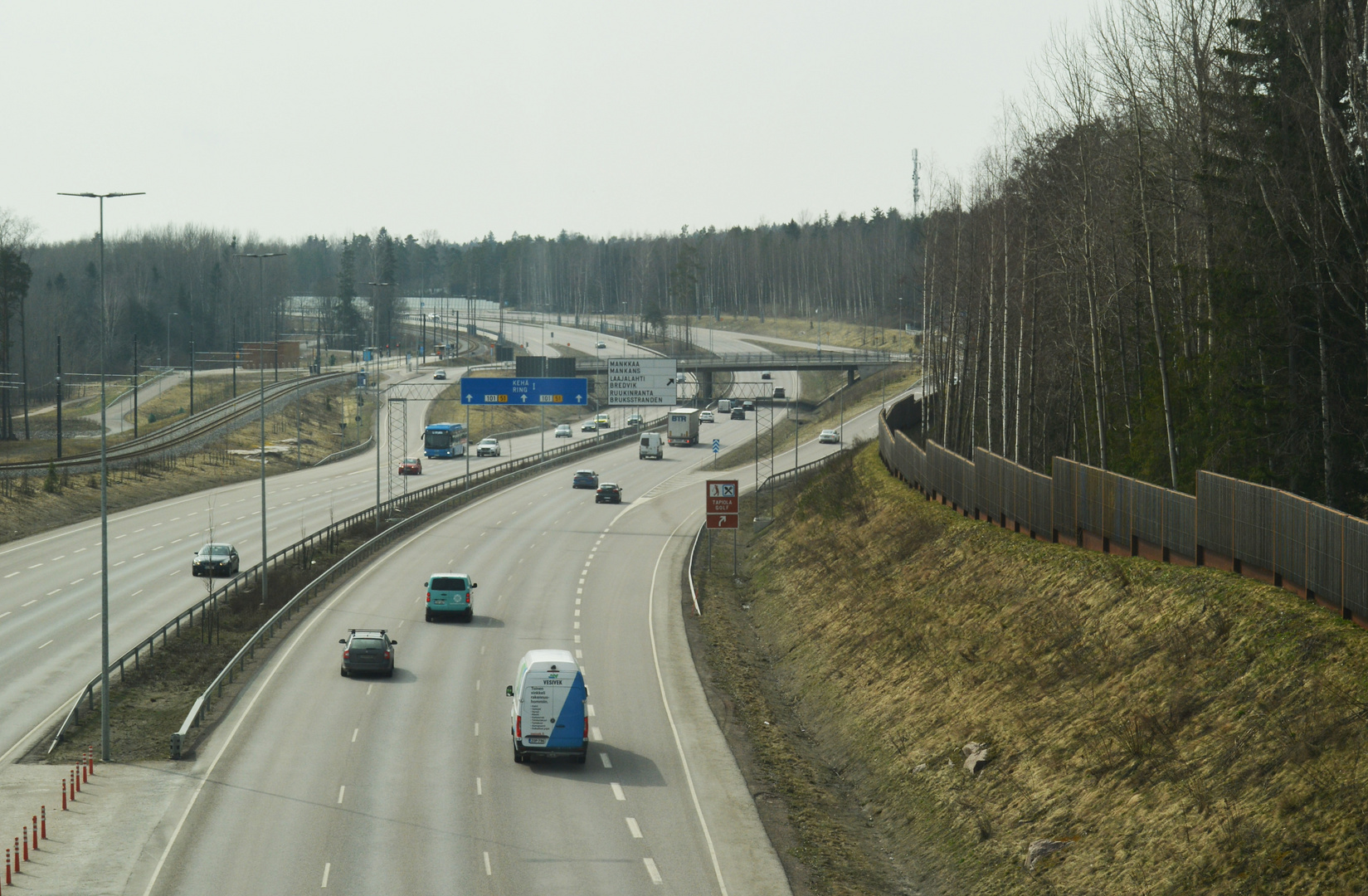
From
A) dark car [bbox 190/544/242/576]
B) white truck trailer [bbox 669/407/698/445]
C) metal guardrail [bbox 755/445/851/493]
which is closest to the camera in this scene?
dark car [bbox 190/544/242/576]

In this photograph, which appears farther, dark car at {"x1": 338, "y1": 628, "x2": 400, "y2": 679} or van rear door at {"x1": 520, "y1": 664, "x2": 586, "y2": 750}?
dark car at {"x1": 338, "y1": 628, "x2": 400, "y2": 679}

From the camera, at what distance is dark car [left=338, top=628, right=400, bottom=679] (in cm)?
3947

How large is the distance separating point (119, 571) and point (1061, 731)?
48.7m

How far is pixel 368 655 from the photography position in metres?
39.5

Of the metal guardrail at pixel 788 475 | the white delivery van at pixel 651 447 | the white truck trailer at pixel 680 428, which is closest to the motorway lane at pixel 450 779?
the metal guardrail at pixel 788 475

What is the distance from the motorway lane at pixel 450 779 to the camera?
23453 mm

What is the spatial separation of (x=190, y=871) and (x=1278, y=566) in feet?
71.1

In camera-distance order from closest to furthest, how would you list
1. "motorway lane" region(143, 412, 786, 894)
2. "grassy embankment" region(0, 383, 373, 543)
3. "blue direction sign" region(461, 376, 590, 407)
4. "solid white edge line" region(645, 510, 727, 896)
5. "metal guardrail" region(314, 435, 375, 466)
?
1. "motorway lane" region(143, 412, 786, 894)
2. "solid white edge line" region(645, 510, 727, 896)
3. "grassy embankment" region(0, 383, 373, 543)
4. "blue direction sign" region(461, 376, 590, 407)
5. "metal guardrail" region(314, 435, 375, 466)

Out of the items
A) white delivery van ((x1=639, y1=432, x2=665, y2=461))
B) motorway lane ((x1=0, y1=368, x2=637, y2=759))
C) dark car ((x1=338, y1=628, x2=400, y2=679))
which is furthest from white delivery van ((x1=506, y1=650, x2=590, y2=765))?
white delivery van ((x1=639, y1=432, x2=665, y2=461))

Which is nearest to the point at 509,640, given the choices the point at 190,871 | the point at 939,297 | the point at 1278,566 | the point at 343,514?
the point at 190,871

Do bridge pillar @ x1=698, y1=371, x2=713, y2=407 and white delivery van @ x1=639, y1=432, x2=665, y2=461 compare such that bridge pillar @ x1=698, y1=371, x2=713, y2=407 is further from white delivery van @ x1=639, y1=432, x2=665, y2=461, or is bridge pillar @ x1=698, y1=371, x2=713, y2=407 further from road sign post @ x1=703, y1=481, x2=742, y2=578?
road sign post @ x1=703, y1=481, x2=742, y2=578

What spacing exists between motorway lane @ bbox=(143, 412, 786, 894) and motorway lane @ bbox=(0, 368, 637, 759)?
6.63m

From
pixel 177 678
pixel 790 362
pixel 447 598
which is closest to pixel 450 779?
pixel 177 678

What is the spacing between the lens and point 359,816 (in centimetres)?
2659
